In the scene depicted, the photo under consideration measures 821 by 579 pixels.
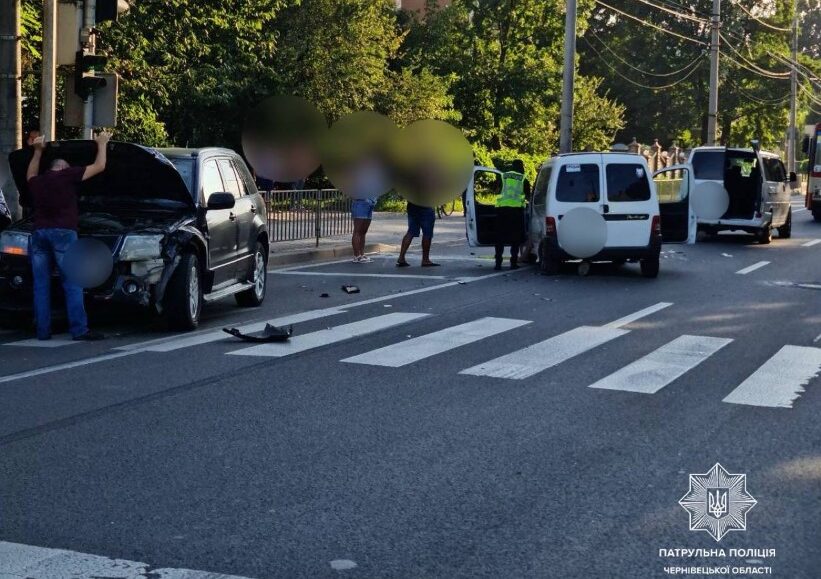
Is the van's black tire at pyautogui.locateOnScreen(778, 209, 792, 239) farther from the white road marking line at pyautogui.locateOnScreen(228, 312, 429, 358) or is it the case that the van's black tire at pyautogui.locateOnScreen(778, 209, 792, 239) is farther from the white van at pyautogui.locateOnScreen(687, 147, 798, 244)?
the white road marking line at pyautogui.locateOnScreen(228, 312, 429, 358)

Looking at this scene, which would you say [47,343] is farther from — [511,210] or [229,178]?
[511,210]

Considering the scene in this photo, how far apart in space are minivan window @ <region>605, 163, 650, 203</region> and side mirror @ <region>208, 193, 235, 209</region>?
23.9ft

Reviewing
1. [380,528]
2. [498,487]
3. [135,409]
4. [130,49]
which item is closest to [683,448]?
[498,487]

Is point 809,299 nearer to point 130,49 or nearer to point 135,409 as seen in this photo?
point 135,409

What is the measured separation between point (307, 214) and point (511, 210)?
4.93 meters

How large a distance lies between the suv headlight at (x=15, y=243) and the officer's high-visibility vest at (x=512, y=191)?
28.9ft

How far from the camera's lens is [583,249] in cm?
1797

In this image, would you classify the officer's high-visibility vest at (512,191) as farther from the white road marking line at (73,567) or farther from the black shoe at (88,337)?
the white road marking line at (73,567)

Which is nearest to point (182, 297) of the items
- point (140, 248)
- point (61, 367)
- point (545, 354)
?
point (140, 248)

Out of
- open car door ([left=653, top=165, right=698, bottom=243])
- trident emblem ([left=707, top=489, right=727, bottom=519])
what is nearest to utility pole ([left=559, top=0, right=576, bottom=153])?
open car door ([left=653, top=165, right=698, bottom=243])

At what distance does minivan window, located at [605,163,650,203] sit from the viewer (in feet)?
59.0

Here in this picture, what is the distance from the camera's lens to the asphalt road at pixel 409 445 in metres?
5.19

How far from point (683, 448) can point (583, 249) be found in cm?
1095

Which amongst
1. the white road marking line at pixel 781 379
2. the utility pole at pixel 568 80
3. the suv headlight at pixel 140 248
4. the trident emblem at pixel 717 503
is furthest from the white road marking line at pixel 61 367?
the utility pole at pixel 568 80
